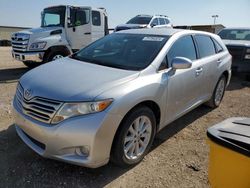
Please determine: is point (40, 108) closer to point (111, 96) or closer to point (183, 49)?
point (111, 96)

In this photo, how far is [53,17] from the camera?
366 inches

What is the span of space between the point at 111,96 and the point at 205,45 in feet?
9.19

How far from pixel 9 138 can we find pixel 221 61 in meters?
4.06

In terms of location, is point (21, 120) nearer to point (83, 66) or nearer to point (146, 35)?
point (83, 66)

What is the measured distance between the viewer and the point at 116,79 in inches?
117

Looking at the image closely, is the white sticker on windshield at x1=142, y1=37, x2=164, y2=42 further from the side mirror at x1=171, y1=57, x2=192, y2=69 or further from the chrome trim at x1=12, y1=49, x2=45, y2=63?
the chrome trim at x1=12, y1=49, x2=45, y2=63

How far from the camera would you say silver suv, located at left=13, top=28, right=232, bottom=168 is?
8.64 feet

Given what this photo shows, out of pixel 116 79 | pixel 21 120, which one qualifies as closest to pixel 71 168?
pixel 21 120

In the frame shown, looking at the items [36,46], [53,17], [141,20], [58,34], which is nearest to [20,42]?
[36,46]

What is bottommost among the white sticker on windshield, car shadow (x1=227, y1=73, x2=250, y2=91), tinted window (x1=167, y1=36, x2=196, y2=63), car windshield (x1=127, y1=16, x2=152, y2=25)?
car shadow (x1=227, y1=73, x2=250, y2=91)

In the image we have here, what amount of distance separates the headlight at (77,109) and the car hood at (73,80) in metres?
0.05

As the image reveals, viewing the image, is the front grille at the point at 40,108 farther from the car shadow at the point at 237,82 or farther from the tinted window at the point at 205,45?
the car shadow at the point at 237,82

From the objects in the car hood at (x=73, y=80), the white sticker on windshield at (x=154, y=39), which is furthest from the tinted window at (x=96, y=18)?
the car hood at (x=73, y=80)

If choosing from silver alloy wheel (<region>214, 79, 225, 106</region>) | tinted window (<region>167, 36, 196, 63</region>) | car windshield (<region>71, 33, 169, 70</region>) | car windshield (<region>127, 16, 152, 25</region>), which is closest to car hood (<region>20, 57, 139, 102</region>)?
car windshield (<region>71, 33, 169, 70</region>)
